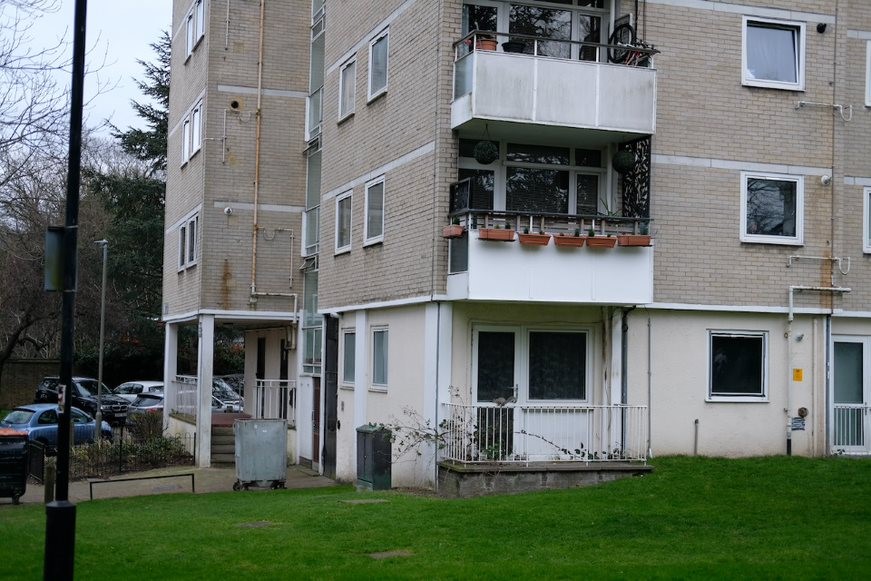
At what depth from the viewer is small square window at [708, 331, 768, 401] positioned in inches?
783

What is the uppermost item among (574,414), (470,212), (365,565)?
(470,212)

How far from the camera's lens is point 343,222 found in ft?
80.1

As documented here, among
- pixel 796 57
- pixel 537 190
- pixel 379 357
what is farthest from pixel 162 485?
pixel 796 57

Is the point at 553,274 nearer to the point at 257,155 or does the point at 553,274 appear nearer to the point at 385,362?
the point at 385,362

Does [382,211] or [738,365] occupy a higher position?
[382,211]

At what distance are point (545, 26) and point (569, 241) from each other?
405cm

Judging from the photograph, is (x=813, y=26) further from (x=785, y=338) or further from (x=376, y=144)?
(x=376, y=144)

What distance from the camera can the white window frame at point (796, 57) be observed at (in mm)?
20188

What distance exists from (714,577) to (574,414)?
25.9 ft

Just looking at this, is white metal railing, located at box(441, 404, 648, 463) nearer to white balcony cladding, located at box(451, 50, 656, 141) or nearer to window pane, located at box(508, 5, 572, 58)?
white balcony cladding, located at box(451, 50, 656, 141)

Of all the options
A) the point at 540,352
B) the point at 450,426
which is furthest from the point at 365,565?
the point at 540,352

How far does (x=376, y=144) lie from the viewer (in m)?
22.2

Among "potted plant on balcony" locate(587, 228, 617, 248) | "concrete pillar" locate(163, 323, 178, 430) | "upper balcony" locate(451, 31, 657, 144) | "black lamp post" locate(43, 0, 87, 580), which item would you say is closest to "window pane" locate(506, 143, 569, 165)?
"upper balcony" locate(451, 31, 657, 144)

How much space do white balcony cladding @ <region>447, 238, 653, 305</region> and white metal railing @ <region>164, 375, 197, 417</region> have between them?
14.9 meters
